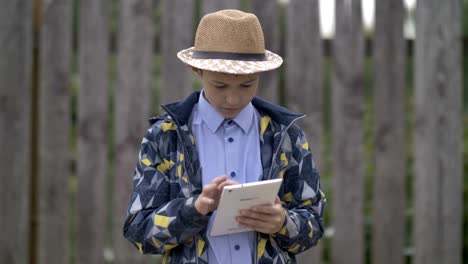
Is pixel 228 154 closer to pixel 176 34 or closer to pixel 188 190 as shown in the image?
pixel 188 190

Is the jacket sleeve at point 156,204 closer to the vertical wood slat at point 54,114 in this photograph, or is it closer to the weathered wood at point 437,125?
the vertical wood slat at point 54,114

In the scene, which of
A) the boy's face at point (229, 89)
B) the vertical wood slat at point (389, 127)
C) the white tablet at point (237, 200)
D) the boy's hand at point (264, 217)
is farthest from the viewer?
the vertical wood slat at point (389, 127)

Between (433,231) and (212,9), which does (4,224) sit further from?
(433,231)

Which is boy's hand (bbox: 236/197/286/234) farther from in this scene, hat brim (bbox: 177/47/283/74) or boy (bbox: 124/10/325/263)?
hat brim (bbox: 177/47/283/74)

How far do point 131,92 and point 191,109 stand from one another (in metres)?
1.84

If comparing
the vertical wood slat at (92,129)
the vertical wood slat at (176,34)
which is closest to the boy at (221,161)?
the vertical wood slat at (176,34)

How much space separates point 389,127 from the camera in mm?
4836

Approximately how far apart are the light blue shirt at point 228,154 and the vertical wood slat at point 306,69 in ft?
6.11

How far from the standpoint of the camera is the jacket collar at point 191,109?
9.39ft

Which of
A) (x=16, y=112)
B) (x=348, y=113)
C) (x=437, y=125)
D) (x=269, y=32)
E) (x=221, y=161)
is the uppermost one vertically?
(x=269, y=32)

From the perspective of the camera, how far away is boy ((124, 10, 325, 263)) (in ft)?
9.15

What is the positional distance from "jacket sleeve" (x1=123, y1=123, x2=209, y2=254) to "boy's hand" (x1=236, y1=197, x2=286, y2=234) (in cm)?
13

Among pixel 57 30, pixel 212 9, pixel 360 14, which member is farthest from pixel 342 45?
→ pixel 57 30

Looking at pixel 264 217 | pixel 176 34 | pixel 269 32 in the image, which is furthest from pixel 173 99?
pixel 264 217
